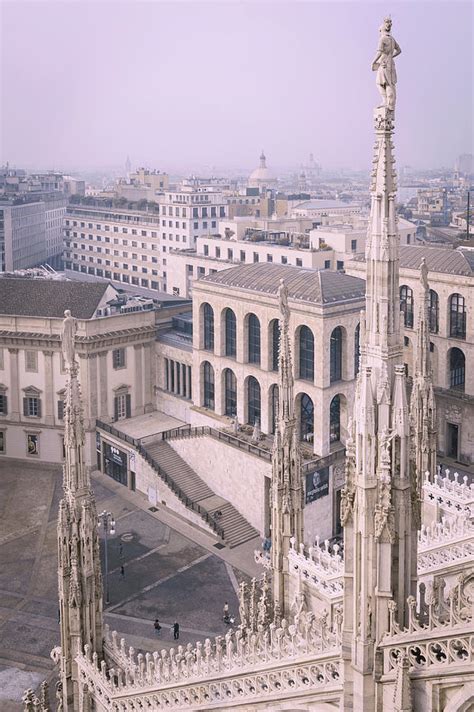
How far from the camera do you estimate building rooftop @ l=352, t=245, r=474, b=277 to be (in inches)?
2660

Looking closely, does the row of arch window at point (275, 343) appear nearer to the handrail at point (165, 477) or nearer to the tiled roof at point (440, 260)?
the handrail at point (165, 477)

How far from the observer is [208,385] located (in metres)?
72.2

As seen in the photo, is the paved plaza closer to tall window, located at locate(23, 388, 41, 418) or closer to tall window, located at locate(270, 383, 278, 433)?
tall window, located at locate(23, 388, 41, 418)

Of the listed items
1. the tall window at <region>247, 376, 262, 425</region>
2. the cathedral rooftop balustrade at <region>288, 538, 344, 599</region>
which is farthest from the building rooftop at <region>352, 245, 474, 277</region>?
the cathedral rooftop balustrade at <region>288, 538, 344, 599</region>

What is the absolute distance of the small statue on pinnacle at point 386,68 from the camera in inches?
653

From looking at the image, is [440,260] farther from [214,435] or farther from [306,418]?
[214,435]

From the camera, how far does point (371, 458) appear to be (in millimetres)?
16781

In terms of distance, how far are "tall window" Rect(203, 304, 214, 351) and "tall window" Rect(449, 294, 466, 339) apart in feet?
66.2

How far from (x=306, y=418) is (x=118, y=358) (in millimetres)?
20740

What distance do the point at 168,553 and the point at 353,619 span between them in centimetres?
4217

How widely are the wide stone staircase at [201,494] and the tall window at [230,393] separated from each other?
5.85 metres

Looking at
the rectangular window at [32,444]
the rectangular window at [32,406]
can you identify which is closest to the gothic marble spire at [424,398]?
the rectangular window at [32,406]

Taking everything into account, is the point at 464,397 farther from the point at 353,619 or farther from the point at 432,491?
the point at 353,619

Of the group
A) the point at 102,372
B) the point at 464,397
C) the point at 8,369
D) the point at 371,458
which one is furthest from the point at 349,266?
the point at 371,458
